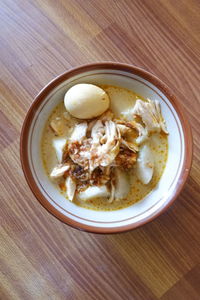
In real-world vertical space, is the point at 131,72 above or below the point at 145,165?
above

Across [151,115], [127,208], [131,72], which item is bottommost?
[127,208]

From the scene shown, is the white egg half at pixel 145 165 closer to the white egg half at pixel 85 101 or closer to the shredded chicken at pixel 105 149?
the shredded chicken at pixel 105 149

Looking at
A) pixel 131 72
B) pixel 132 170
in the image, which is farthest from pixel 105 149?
pixel 131 72

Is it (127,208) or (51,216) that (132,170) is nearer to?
(127,208)

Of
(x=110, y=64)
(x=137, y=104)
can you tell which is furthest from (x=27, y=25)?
(x=137, y=104)

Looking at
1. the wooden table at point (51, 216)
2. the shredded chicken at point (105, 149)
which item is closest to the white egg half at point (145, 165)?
the shredded chicken at point (105, 149)

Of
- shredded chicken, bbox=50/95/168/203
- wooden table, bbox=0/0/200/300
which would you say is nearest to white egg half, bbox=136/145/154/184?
shredded chicken, bbox=50/95/168/203

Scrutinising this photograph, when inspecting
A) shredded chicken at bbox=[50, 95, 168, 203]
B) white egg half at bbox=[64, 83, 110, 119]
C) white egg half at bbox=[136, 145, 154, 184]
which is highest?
white egg half at bbox=[64, 83, 110, 119]

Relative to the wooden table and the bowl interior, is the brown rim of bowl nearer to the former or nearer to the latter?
the bowl interior
